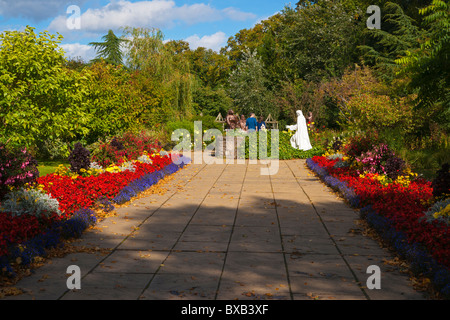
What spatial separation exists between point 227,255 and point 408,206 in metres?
3.46

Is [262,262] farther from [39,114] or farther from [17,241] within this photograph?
[39,114]

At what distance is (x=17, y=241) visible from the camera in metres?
5.77

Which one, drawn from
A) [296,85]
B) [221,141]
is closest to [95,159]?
[221,141]

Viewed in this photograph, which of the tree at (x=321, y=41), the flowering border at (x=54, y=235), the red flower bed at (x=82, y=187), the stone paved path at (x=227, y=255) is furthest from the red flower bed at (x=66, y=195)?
the tree at (x=321, y=41)

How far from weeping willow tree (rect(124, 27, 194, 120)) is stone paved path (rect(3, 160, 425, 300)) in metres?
20.2

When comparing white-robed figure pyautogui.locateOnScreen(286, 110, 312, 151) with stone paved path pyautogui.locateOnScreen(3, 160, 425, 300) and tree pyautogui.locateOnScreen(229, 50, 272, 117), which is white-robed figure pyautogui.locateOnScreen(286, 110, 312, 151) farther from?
tree pyautogui.locateOnScreen(229, 50, 272, 117)

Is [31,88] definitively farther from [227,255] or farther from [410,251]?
[410,251]

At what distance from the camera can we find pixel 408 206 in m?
7.56

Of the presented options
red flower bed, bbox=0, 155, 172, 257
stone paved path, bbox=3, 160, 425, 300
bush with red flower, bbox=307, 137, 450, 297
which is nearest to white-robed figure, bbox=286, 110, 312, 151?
bush with red flower, bbox=307, 137, 450, 297

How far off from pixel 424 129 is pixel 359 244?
14746 mm

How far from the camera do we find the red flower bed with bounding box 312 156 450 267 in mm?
5543

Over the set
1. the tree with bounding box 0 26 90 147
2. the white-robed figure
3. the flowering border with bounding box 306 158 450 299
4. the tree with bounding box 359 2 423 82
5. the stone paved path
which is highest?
the tree with bounding box 359 2 423 82

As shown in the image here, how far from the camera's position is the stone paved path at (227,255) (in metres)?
4.75

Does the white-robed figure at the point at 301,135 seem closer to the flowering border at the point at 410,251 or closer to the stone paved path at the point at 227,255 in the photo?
the stone paved path at the point at 227,255
